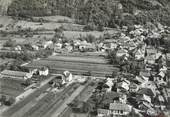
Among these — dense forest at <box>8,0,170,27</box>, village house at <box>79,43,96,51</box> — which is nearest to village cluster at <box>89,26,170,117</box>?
village house at <box>79,43,96,51</box>

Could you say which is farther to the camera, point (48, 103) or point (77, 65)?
point (77, 65)

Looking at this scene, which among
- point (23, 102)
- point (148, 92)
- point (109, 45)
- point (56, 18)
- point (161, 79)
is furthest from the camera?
point (56, 18)

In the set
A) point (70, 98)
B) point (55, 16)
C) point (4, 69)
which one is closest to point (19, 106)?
point (70, 98)

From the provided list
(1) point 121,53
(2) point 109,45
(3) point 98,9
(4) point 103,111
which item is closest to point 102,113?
(4) point 103,111

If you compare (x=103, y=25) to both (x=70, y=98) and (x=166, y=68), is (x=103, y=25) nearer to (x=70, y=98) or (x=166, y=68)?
(x=166, y=68)

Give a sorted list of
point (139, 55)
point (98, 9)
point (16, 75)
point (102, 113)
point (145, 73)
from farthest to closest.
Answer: point (98, 9)
point (139, 55)
point (145, 73)
point (16, 75)
point (102, 113)

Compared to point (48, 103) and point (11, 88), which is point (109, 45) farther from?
point (48, 103)

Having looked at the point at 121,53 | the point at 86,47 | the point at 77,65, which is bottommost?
the point at 77,65
